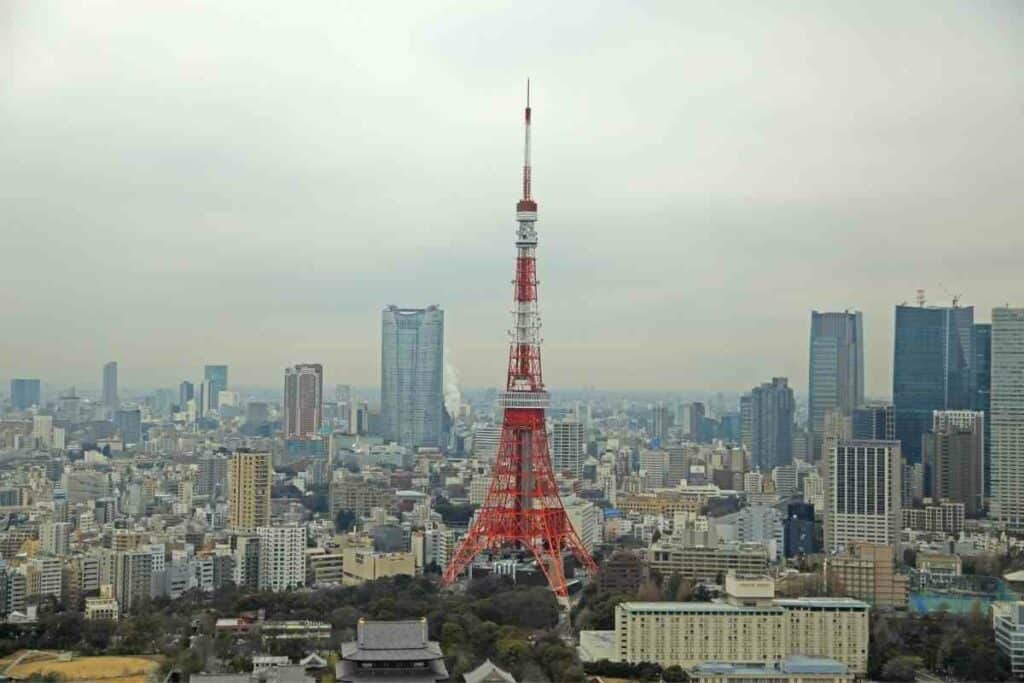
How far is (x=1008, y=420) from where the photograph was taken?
12.3 m

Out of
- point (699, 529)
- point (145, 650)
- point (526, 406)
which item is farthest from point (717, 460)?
point (145, 650)

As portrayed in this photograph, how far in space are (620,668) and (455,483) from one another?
6.69 m

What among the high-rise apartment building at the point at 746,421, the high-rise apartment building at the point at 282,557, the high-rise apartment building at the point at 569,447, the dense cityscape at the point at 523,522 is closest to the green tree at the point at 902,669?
the dense cityscape at the point at 523,522

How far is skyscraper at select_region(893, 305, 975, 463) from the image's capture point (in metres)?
12.4

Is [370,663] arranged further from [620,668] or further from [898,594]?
[898,594]

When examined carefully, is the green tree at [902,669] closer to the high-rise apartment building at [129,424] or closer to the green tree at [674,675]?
the green tree at [674,675]

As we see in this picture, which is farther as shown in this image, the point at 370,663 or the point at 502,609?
the point at 502,609

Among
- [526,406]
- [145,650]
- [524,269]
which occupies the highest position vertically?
[524,269]

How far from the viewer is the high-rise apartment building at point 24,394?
9000mm

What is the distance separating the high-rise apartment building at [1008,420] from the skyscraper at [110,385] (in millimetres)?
6923

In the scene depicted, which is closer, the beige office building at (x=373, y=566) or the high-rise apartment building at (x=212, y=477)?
the beige office building at (x=373, y=566)

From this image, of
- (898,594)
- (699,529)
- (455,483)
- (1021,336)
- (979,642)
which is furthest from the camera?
(455,483)

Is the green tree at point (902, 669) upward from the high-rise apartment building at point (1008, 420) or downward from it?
downward

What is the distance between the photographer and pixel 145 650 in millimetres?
7133
